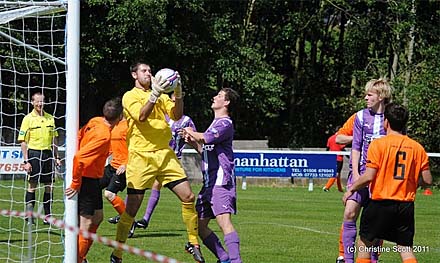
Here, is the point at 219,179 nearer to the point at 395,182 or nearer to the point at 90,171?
the point at 90,171

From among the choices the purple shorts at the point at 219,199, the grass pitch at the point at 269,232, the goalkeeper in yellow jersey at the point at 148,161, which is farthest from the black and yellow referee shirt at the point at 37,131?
the purple shorts at the point at 219,199

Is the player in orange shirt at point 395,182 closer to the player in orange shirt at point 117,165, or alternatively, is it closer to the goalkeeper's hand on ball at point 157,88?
the goalkeeper's hand on ball at point 157,88

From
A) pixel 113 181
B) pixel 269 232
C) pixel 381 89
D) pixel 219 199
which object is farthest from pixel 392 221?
pixel 269 232

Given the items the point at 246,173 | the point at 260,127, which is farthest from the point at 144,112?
the point at 260,127

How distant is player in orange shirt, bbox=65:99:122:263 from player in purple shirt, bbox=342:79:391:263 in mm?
2575

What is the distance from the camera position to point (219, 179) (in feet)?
29.9

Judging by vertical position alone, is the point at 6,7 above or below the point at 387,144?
above

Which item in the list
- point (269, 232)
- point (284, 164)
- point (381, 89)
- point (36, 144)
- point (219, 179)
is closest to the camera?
point (219, 179)

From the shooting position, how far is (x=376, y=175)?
796 cm

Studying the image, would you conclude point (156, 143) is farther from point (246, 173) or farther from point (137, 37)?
point (137, 37)

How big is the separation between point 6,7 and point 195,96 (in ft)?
79.6

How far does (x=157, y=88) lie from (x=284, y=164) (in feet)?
52.5

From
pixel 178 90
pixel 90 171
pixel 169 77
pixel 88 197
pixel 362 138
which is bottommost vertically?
pixel 88 197

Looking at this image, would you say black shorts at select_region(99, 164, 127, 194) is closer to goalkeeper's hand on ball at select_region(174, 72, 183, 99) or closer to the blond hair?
goalkeeper's hand on ball at select_region(174, 72, 183, 99)
